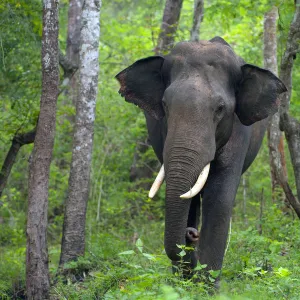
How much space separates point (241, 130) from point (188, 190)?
1.74 m

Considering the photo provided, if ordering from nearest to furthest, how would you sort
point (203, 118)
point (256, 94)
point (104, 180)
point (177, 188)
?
point (177, 188) < point (203, 118) < point (256, 94) < point (104, 180)

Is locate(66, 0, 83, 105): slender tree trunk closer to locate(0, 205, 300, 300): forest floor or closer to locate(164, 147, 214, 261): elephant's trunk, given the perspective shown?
locate(0, 205, 300, 300): forest floor

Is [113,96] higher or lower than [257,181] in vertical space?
higher

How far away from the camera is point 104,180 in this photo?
645 inches

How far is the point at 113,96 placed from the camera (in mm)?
16938

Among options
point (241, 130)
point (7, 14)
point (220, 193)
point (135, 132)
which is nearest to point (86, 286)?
point (220, 193)

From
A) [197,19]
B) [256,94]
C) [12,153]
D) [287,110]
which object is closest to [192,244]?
[256,94]

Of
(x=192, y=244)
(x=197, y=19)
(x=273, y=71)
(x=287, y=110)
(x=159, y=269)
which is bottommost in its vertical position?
(x=159, y=269)

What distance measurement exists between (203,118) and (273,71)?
5.63m

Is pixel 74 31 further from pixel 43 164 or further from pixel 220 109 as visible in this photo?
pixel 220 109

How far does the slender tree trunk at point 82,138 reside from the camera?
434 inches

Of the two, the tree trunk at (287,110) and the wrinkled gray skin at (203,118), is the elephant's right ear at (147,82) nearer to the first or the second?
the wrinkled gray skin at (203,118)

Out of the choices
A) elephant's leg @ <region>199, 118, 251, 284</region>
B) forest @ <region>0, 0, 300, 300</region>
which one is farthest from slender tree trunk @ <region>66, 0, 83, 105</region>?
elephant's leg @ <region>199, 118, 251, 284</region>

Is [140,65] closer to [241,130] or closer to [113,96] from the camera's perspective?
[241,130]
